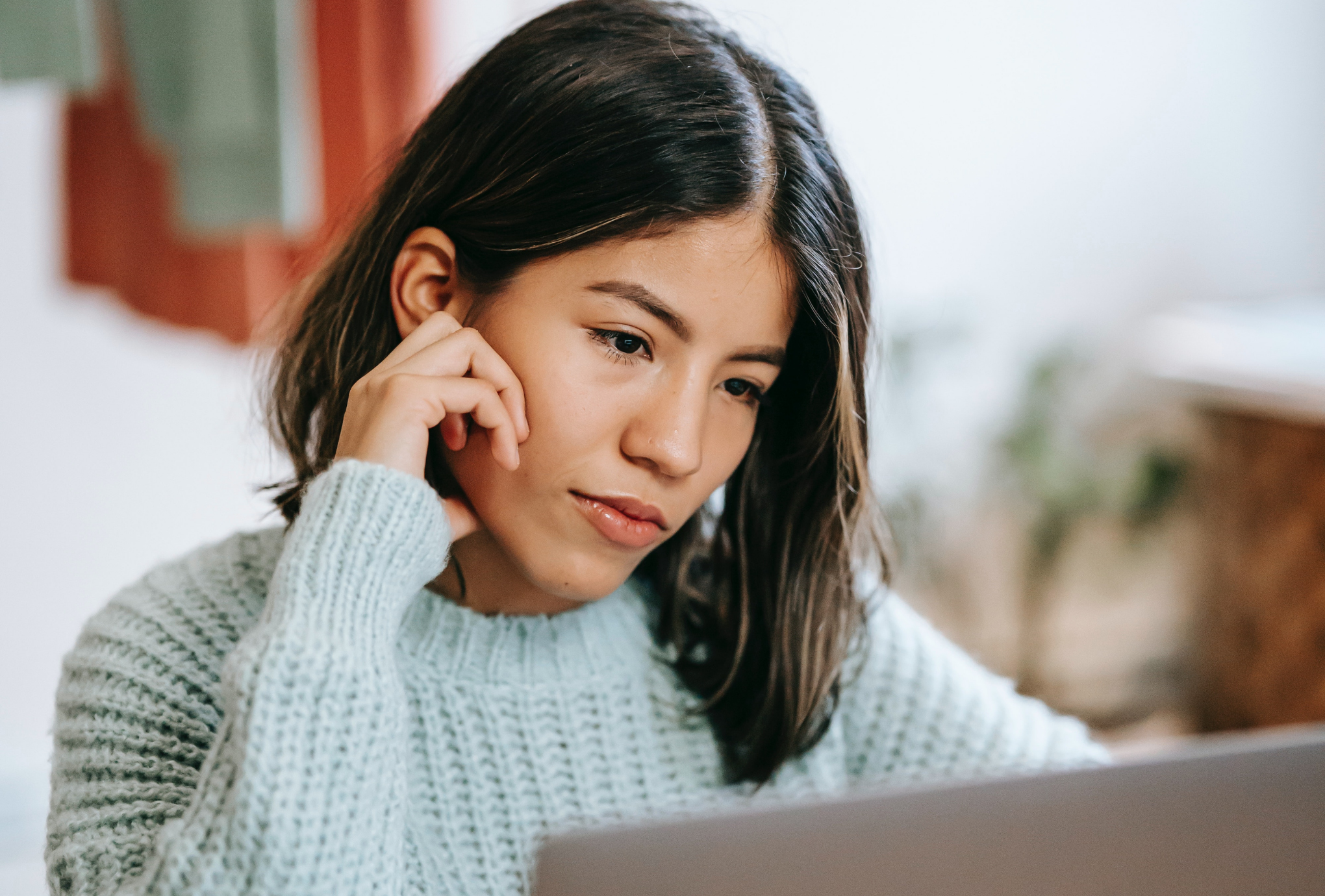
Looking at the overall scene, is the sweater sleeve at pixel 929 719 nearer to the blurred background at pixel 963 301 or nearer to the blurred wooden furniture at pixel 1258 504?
the blurred background at pixel 963 301

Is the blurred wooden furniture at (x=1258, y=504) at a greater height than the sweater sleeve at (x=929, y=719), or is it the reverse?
the sweater sleeve at (x=929, y=719)

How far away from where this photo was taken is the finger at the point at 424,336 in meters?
0.71

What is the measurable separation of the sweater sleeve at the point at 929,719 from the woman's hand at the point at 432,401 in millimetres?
385

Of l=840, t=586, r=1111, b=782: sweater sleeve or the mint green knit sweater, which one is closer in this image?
the mint green knit sweater

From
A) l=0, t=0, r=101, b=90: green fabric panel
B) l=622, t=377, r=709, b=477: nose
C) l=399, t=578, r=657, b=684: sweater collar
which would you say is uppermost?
l=0, t=0, r=101, b=90: green fabric panel

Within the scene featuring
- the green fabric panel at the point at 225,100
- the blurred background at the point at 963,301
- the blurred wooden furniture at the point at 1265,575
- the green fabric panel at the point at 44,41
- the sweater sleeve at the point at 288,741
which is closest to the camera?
the sweater sleeve at the point at 288,741

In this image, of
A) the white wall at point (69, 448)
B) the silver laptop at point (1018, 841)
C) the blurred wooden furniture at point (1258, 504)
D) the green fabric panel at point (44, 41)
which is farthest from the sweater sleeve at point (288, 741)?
the blurred wooden furniture at point (1258, 504)

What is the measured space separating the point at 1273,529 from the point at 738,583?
1.55 meters

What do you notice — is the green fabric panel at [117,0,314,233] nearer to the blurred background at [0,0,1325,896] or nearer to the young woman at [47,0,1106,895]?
the blurred background at [0,0,1325,896]

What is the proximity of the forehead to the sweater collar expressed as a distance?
0.93 feet

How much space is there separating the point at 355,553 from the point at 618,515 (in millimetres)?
180

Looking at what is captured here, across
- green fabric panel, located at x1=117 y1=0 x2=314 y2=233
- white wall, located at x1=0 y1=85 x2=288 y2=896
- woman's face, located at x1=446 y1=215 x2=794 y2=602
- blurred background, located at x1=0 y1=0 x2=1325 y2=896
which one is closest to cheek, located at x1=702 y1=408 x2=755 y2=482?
woman's face, located at x1=446 y1=215 x2=794 y2=602

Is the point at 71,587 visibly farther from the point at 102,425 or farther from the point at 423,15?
the point at 423,15

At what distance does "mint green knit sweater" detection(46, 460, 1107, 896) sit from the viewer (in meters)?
0.57
